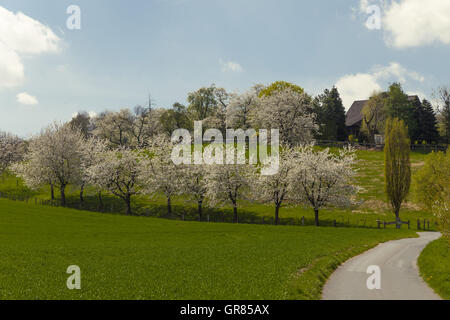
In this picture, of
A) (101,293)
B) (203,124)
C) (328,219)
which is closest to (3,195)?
(203,124)

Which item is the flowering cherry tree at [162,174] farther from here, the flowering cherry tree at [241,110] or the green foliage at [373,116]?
the green foliage at [373,116]

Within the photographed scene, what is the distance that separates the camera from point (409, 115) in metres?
95.7

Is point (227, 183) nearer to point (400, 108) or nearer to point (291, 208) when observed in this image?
point (291, 208)

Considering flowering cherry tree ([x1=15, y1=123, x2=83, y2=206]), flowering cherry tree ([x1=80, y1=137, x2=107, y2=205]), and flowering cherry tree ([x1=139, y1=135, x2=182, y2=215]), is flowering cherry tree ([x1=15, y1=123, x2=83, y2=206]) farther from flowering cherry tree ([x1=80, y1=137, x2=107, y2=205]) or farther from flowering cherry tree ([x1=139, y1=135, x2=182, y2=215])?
flowering cherry tree ([x1=139, y1=135, x2=182, y2=215])

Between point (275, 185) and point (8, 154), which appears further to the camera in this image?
point (8, 154)

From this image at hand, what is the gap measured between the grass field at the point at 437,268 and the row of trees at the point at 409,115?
7319cm

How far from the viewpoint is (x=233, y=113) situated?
335ft

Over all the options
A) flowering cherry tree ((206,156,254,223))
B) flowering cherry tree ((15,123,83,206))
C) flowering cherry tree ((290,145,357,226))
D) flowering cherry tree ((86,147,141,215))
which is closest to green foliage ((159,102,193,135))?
flowering cherry tree ((15,123,83,206))

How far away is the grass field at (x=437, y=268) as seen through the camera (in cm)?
1712

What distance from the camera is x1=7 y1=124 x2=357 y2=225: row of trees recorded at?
5416cm

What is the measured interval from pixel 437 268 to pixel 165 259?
1687cm

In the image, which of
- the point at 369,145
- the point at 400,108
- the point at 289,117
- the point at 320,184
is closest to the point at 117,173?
the point at 320,184

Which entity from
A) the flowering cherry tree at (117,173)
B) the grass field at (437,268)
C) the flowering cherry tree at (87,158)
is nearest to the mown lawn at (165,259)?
the grass field at (437,268)
